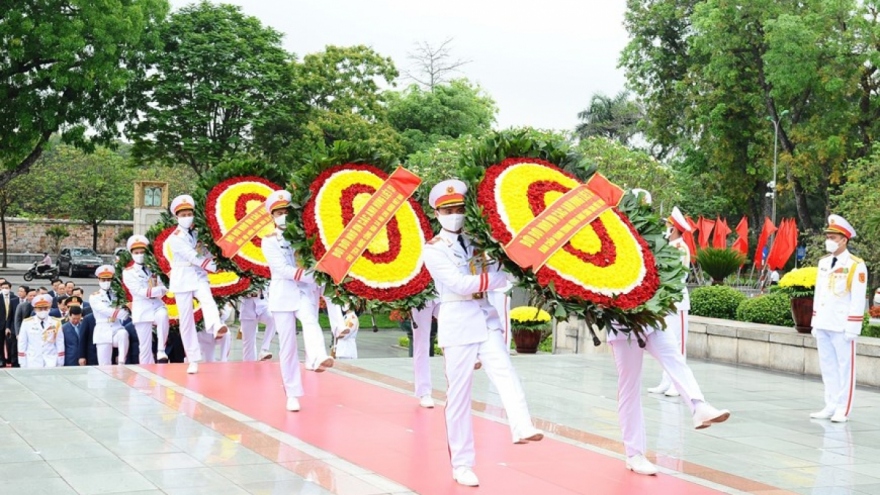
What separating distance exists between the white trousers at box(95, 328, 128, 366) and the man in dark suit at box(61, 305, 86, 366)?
10.8 inches

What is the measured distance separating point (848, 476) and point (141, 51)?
98.6 ft

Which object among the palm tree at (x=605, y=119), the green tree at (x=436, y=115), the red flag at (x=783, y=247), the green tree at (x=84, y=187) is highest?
the palm tree at (x=605, y=119)

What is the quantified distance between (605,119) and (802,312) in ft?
183

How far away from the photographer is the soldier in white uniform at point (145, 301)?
1420 centimetres

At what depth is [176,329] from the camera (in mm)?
14969

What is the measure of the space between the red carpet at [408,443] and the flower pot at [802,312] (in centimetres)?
614

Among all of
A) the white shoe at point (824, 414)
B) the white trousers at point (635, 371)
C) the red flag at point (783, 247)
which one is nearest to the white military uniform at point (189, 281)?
the white trousers at point (635, 371)

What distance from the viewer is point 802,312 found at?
14586 millimetres

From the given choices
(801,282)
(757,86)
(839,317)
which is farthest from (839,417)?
(757,86)

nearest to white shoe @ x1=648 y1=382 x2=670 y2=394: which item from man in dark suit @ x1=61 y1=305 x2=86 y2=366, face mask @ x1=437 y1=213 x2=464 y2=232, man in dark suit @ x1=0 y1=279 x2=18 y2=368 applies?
face mask @ x1=437 y1=213 x2=464 y2=232

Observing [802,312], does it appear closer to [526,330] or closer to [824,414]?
[824,414]

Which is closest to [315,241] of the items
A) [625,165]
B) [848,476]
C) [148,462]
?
[148,462]

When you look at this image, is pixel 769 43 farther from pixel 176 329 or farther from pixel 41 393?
pixel 41 393

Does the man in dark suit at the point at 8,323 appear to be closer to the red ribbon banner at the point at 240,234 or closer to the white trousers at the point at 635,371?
the red ribbon banner at the point at 240,234
